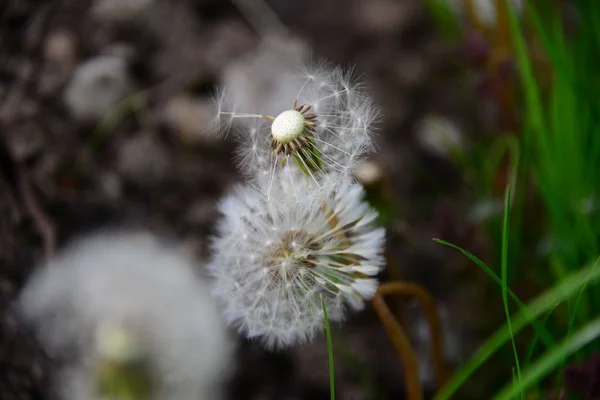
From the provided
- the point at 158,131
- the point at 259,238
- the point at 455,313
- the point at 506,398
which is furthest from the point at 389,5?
the point at 506,398

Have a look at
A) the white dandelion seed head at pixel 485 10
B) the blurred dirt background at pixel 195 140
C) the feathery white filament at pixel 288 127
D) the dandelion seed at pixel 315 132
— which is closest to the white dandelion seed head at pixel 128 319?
the blurred dirt background at pixel 195 140

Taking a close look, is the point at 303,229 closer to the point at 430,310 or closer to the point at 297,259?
the point at 297,259

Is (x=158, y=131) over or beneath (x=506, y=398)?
over

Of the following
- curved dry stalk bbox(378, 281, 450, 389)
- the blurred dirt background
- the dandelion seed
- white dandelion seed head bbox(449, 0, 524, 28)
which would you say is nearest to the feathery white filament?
the dandelion seed

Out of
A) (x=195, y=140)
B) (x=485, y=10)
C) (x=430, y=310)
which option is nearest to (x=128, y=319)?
(x=195, y=140)

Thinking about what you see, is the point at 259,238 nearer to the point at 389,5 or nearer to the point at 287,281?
the point at 287,281

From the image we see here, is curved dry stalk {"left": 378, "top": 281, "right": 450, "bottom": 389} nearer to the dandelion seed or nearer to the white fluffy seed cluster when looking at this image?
the white fluffy seed cluster
